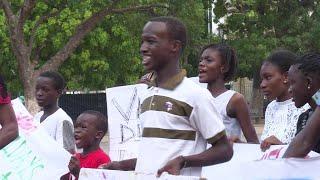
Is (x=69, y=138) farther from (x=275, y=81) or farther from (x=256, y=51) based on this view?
(x=256, y=51)

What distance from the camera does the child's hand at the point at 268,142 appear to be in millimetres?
4289

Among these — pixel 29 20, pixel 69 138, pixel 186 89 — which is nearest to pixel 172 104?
pixel 186 89

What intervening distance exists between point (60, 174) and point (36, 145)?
0.89ft

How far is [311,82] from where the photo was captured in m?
3.62

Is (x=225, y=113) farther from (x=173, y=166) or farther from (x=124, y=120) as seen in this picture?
(x=173, y=166)

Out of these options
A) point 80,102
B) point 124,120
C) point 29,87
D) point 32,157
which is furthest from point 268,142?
point 80,102

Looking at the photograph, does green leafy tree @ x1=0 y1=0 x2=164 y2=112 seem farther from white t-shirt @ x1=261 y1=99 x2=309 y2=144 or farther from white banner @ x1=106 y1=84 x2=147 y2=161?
white t-shirt @ x1=261 y1=99 x2=309 y2=144

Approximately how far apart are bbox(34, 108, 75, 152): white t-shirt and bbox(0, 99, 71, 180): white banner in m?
0.38

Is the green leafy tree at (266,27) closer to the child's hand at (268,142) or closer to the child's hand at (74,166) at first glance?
the child's hand at (268,142)

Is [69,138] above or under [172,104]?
under

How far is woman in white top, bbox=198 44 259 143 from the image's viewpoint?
179 inches

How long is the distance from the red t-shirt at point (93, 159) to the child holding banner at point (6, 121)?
55 cm

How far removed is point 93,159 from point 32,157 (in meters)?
0.41

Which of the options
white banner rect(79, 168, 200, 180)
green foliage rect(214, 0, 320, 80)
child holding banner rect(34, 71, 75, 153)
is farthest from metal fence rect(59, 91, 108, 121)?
white banner rect(79, 168, 200, 180)
